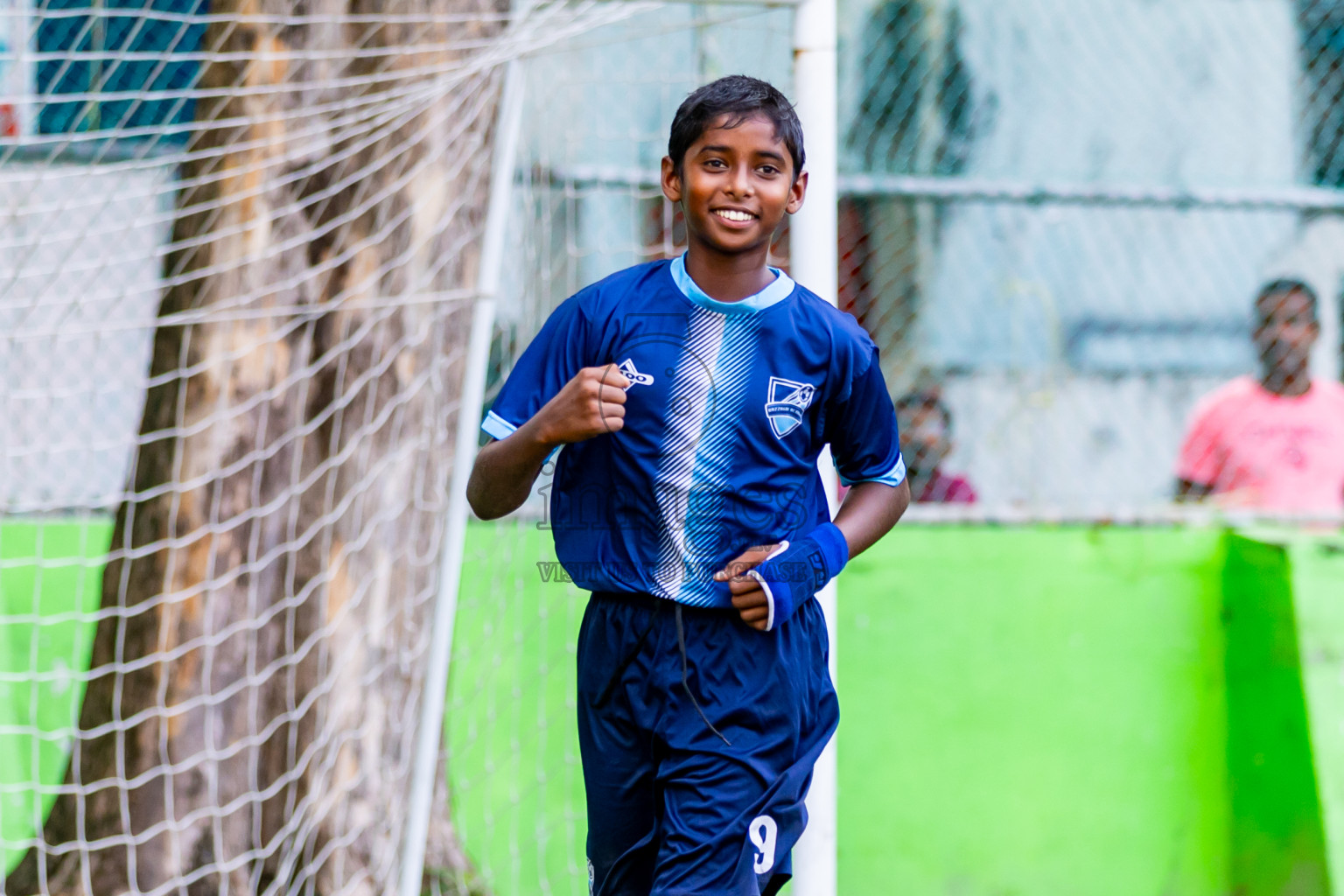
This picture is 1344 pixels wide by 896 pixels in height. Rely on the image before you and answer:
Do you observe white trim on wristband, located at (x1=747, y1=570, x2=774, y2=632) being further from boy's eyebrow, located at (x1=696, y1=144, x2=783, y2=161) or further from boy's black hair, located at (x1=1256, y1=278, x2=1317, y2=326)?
boy's black hair, located at (x1=1256, y1=278, x2=1317, y2=326)

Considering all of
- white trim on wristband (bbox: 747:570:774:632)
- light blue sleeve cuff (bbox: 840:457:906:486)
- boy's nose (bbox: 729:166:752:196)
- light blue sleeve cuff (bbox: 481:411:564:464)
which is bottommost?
white trim on wristband (bbox: 747:570:774:632)

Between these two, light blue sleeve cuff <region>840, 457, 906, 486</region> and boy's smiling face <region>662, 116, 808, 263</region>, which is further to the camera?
light blue sleeve cuff <region>840, 457, 906, 486</region>

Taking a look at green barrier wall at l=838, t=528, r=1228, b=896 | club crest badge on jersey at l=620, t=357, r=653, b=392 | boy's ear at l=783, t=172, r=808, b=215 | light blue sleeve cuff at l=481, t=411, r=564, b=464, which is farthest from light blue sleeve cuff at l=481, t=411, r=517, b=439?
green barrier wall at l=838, t=528, r=1228, b=896

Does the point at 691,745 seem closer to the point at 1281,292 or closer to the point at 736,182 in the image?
the point at 736,182

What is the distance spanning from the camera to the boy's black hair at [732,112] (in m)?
1.87

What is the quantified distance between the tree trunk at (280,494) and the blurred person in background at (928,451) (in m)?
1.68

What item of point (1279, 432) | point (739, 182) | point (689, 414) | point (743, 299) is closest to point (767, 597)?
point (689, 414)

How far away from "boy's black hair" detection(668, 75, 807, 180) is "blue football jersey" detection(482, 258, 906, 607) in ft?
0.69

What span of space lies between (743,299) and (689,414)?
0.21m

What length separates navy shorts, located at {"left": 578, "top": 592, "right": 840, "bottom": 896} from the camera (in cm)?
187

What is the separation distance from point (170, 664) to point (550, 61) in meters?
1.96

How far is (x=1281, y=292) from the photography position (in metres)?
4.08

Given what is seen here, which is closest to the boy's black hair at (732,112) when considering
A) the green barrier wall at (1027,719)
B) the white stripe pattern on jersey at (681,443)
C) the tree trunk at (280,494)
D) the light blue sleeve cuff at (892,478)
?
the white stripe pattern on jersey at (681,443)

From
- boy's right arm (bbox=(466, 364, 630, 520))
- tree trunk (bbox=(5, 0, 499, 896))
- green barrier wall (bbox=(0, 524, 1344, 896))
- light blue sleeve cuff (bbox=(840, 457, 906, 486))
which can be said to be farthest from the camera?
green barrier wall (bbox=(0, 524, 1344, 896))
